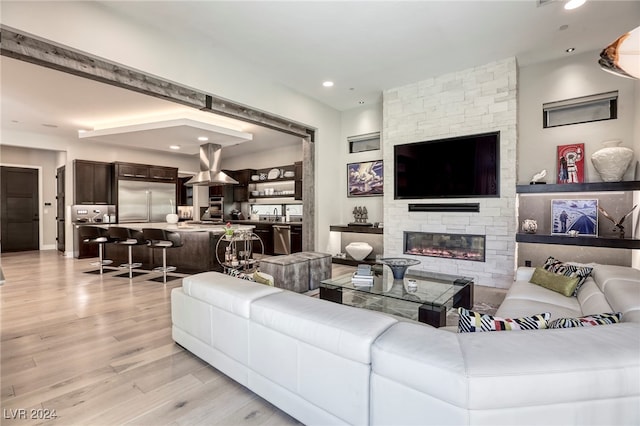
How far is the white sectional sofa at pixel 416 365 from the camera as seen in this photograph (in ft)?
3.31

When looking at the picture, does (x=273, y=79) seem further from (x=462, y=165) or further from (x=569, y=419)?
(x=569, y=419)

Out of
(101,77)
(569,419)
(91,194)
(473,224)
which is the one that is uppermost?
(101,77)

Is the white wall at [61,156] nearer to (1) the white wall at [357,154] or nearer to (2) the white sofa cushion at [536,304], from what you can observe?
(1) the white wall at [357,154]

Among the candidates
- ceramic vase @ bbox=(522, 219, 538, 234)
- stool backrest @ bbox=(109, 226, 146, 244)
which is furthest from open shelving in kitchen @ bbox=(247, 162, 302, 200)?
ceramic vase @ bbox=(522, 219, 538, 234)

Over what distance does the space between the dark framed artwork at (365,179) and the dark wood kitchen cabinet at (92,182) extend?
251 inches

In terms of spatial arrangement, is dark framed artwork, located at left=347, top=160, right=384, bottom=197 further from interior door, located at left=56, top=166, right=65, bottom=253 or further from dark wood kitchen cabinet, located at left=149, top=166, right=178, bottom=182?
interior door, located at left=56, top=166, right=65, bottom=253

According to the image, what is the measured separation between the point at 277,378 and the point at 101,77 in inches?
140

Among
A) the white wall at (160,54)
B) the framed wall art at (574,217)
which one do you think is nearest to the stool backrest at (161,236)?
the white wall at (160,54)

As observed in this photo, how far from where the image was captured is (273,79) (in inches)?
198

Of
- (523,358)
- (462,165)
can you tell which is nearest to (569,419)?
(523,358)

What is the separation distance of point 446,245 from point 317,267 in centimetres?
228

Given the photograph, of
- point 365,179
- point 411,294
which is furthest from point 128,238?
point 411,294

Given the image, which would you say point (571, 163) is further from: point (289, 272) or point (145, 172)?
point (145, 172)
